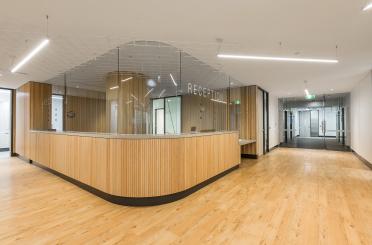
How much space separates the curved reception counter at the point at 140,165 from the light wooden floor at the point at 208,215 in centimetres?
19

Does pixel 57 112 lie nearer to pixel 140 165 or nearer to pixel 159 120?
pixel 159 120

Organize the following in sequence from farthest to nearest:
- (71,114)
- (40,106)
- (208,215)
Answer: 1. (40,106)
2. (71,114)
3. (208,215)

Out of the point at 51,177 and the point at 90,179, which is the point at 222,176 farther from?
the point at 51,177

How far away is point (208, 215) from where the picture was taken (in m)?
3.04

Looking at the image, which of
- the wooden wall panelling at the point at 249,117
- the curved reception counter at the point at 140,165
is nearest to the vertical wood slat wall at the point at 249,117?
the wooden wall panelling at the point at 249,117

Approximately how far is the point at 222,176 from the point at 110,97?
366 centimetres

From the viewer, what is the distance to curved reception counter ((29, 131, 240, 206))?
3346 mm

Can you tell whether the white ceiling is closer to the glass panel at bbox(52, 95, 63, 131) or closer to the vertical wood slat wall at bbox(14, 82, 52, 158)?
the glass panel at bbox(52, 95, 63, 131)

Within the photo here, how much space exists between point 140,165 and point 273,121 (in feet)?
31.4

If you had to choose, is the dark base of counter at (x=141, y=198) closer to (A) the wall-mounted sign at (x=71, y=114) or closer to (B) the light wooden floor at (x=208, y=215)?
(B) the light wooden floor at (x=208, y=215)

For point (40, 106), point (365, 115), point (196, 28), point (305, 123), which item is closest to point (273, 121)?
point (365, 115)

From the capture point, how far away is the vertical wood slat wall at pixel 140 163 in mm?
3346

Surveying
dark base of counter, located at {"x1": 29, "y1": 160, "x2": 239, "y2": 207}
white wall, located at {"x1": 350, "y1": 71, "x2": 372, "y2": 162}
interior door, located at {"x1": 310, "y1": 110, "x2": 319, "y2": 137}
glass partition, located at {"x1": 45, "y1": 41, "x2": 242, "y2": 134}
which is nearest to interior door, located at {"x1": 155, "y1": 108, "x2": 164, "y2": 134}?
glass partition, located at {"x1": 45, "y1": 41, "x2": 242, "y2": 134}

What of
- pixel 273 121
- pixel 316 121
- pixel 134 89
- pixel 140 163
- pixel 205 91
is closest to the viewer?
pixel 140 163
